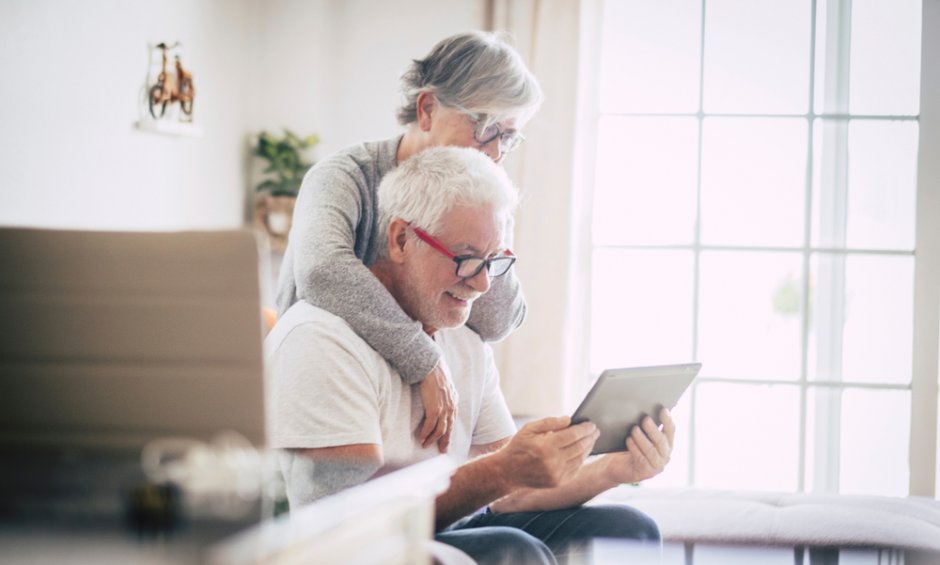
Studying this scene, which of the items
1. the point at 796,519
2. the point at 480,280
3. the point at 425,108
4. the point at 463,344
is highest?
the point at 425,108

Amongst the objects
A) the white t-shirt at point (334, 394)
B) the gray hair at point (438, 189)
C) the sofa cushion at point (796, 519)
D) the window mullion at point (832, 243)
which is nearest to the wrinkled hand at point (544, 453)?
the white t-shirt at point (334, 394)

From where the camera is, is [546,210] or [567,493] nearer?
[567,493]

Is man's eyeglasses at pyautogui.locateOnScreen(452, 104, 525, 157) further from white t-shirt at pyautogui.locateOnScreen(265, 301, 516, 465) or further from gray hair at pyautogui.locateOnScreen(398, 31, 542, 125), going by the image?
white t-shirt at pyautogui.locateOnScreen(265, 301, 516, 465)

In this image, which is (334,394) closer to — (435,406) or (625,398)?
(435,406)

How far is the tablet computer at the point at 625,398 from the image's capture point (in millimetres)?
1640

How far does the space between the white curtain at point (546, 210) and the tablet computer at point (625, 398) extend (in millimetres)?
2233

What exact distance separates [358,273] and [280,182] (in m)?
2.45

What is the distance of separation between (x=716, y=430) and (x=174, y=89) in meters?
2.58

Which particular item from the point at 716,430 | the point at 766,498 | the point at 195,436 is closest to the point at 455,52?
the point at 195,436

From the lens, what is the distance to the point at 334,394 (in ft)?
5.17

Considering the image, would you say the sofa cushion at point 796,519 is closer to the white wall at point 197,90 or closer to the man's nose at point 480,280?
the man's nose at point 480,280

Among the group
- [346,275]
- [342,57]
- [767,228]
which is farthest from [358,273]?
[767,228]

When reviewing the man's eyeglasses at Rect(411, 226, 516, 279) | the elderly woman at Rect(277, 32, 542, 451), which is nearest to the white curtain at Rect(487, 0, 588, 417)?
the elderly woman at Rect(277, 32, 542, 451)

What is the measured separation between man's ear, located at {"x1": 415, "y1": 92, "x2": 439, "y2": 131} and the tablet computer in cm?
85
